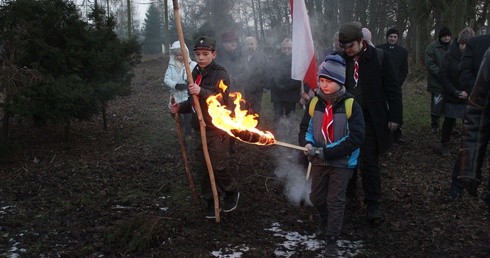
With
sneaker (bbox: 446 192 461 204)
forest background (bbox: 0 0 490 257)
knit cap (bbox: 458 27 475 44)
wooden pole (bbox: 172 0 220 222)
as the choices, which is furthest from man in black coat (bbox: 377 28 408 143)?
wooden pole (bbox: 172 0 220 222)

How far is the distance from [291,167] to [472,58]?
10.5 ft

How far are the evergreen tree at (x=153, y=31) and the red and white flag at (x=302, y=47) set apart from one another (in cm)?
4786

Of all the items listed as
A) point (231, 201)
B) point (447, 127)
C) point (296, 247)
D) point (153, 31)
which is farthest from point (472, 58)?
point (153, 31)

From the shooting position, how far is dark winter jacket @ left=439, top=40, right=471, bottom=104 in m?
8.30

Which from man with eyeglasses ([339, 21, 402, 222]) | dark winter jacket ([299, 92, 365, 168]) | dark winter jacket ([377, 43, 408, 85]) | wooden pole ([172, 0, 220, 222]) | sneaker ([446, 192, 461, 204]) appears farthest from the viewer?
dark winter jacket ([377, 43, 408, 85])

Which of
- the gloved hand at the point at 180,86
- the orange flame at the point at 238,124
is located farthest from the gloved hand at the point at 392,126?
the gloved hand at the point at 180,86

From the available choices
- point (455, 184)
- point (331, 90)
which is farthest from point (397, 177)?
point (331, 90)

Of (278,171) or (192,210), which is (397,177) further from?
(192,210)

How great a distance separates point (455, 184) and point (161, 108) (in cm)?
1169

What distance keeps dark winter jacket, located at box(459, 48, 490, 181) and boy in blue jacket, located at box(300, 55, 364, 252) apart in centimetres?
117

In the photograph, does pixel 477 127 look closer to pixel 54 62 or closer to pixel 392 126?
pixel 392 126

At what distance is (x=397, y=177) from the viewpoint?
7492 millimetres

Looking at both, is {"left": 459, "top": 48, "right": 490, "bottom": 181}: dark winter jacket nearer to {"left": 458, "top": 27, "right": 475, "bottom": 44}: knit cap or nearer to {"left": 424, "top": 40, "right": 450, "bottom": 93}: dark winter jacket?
{"left": 458, "top": 27, "right": 475, "bottom": 44}: knit cap

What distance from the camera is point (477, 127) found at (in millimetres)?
3496
